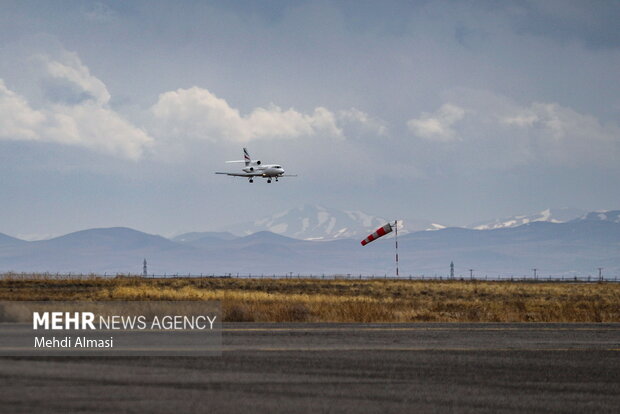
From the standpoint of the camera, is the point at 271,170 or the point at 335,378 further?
the point at 271,170

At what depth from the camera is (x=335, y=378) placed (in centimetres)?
1352

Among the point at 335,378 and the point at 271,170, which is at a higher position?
the point at 271,170

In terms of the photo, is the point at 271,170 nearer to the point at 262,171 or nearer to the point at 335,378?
the point at 262,171

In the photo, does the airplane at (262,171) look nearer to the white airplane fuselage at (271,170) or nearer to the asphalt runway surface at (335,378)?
the white airplane fuselage at (271,170)

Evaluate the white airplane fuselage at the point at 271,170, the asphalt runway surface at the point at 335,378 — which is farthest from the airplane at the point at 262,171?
the asphalt runway surface at the point at 335,378

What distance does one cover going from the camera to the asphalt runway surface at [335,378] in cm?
1119

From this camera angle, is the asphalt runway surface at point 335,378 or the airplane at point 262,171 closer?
the asphalt runway surface at point 335,378

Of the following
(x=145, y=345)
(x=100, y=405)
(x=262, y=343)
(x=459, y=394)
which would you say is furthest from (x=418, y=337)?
(x=100, y=405)

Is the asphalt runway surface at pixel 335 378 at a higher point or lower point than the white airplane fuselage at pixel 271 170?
lower

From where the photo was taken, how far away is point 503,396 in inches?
477

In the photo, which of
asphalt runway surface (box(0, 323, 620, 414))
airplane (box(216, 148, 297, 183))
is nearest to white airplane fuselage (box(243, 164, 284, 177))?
airplane (box(216, 148, 297, 183))

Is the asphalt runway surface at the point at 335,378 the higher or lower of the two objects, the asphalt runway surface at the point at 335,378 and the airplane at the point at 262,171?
the lower

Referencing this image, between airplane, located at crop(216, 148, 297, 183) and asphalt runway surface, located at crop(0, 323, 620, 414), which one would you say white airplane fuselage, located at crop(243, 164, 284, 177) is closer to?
airplane, located at crop(216, 148, 297, 183)

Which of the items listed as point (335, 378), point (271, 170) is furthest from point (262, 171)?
point (335, 378)
